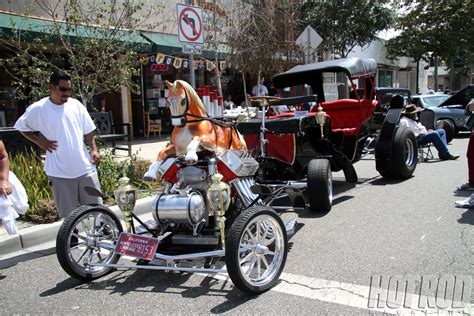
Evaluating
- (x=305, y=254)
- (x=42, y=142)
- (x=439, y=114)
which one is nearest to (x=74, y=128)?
(x=42, y=142)

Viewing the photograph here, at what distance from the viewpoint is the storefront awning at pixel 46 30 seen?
26.0 ft

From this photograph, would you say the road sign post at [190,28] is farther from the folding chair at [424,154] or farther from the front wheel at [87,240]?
the folding chair at [424,154]

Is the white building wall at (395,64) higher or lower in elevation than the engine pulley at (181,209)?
higher

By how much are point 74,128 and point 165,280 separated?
6.18ft

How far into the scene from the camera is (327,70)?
7855mm

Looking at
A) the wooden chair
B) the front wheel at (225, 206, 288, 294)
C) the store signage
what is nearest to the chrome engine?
the front wheel at (225, 206, 288, 294)

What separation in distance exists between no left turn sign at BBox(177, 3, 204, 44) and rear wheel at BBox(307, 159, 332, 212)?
9.05 feet

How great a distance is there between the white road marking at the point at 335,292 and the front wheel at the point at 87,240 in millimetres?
1008

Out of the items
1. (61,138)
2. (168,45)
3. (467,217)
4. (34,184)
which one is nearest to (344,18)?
(168,45)

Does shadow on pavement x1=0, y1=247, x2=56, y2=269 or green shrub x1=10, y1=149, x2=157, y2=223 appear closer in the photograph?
shadow on pavement x1=0, y1=247, x2=56, y2=269

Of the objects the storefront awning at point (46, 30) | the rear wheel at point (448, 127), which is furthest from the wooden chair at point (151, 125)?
the rear wheel at point (448, 127)

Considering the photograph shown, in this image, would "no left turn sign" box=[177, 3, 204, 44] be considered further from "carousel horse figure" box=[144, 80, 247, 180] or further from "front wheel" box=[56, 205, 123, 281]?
"front wheel" box=[56, 205, 123, 281]

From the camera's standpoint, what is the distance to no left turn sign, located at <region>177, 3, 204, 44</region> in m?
7.00

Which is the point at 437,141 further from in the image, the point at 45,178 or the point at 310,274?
the point at 45,178
